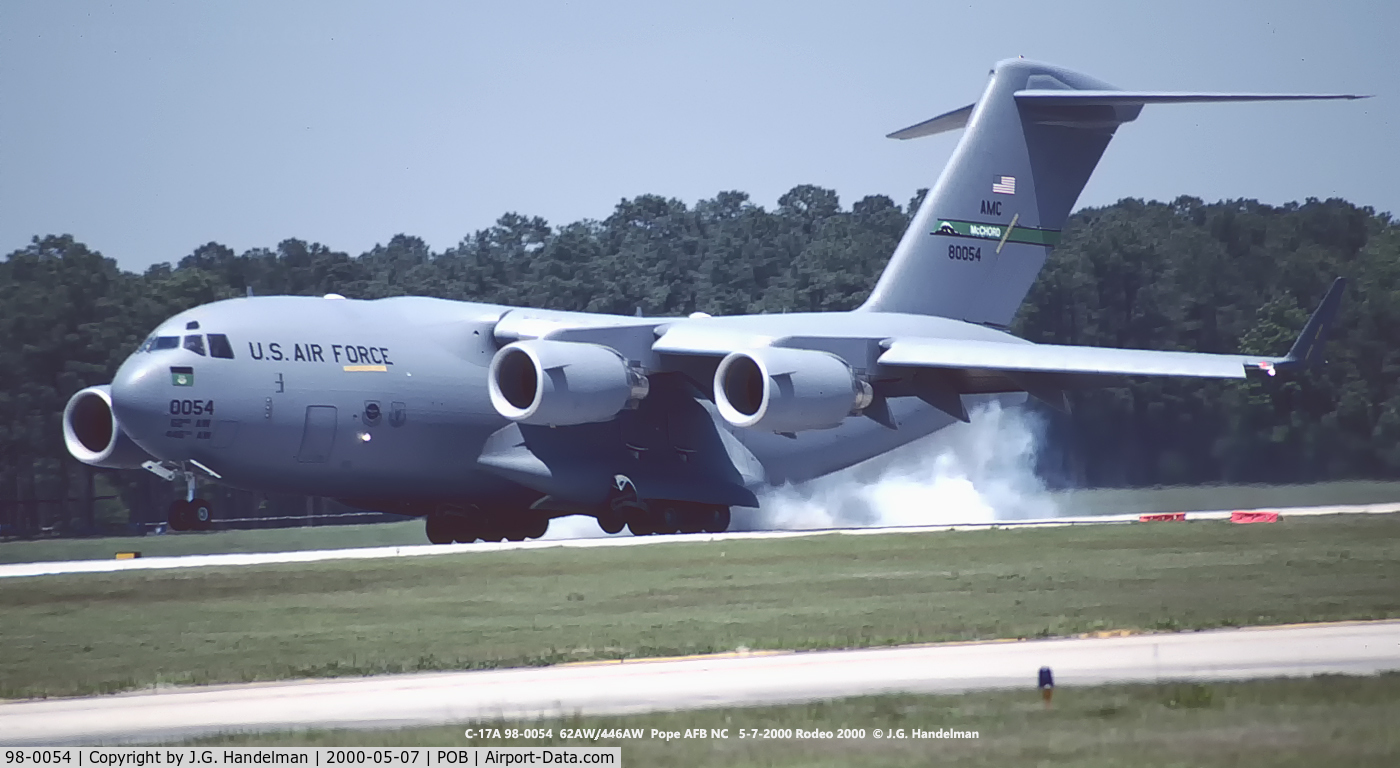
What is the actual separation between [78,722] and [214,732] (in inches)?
49.2

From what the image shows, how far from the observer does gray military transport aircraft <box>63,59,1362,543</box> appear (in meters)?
24.4

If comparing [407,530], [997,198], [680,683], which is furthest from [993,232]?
[680,683]

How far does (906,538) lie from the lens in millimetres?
25047

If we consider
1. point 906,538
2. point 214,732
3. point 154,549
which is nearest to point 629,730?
point 214,732

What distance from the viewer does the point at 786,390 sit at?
25.3m

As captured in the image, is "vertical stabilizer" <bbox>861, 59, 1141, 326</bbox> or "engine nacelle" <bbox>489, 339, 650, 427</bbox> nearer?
"engine nacelle" <bbox>489, 339, 650, 427</bbox>

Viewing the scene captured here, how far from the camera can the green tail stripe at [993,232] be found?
3008cm

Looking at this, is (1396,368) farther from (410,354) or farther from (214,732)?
(214,732)

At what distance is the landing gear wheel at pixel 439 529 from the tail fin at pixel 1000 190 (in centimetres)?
763

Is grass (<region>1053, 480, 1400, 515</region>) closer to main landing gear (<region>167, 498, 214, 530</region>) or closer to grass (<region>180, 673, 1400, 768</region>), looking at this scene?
main landing gear (<region>167, 498, 214, 530</region>)

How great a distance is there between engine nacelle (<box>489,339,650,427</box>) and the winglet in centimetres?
908

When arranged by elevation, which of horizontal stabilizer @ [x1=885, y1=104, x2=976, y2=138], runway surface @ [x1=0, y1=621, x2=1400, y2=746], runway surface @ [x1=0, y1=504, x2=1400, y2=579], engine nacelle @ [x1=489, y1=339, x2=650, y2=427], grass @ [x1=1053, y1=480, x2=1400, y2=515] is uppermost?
horizontal stabilizer @ [x1=885, y1=104, x2=976, y2=138]

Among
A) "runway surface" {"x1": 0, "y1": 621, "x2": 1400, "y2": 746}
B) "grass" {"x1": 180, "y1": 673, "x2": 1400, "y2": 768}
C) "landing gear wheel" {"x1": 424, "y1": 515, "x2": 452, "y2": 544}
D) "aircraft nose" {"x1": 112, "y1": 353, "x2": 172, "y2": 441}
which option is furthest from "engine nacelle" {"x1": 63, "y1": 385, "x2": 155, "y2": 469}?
"grass" {"x1": 180, "y1": 673, "x2": 1400, "y2": 768}

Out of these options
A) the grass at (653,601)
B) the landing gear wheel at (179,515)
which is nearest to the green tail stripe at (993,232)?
the grass at (653,601)
